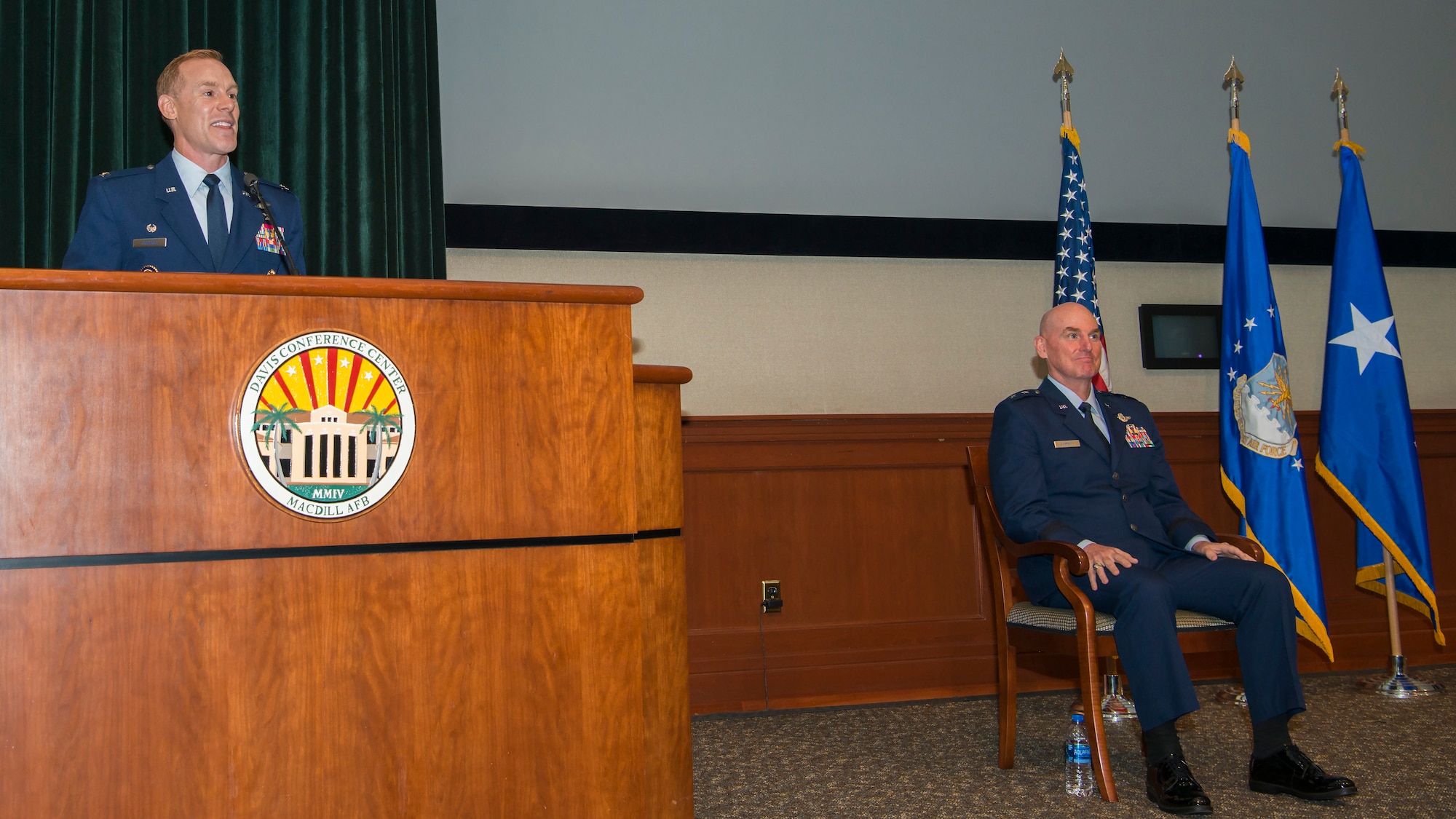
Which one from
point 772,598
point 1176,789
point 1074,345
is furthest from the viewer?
point 772,598

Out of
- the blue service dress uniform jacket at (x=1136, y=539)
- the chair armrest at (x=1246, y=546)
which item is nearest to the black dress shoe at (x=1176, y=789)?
the blue service dress uniform jacket at (x=1136, y=539)

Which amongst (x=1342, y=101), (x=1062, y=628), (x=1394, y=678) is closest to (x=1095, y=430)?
(x=1062, y=628)

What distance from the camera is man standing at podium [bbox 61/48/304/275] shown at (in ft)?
6.59

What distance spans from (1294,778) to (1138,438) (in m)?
0.91

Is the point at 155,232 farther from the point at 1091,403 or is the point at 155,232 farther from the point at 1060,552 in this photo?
the point at 1091,403

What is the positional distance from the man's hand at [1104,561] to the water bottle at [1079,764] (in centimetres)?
37

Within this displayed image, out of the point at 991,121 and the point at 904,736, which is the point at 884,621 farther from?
the point at 991,121

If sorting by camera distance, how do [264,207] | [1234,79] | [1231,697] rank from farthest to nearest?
[1234,79]
[1231,697]
[264,207]

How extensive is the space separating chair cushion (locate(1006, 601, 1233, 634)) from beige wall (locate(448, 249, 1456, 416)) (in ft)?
4.52

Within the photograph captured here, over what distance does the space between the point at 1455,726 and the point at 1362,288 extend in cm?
153

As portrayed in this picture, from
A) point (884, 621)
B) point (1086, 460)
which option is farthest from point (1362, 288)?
point (884, 621)

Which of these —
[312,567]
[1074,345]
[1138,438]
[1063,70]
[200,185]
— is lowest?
[312,567]

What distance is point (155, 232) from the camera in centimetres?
203

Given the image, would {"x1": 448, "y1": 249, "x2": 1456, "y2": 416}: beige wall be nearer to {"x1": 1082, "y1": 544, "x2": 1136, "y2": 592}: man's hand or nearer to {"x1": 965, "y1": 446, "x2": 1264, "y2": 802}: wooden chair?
{"x1": 965, "y1": 446, "x2": 1264, "y2": 802}: wooden chair
